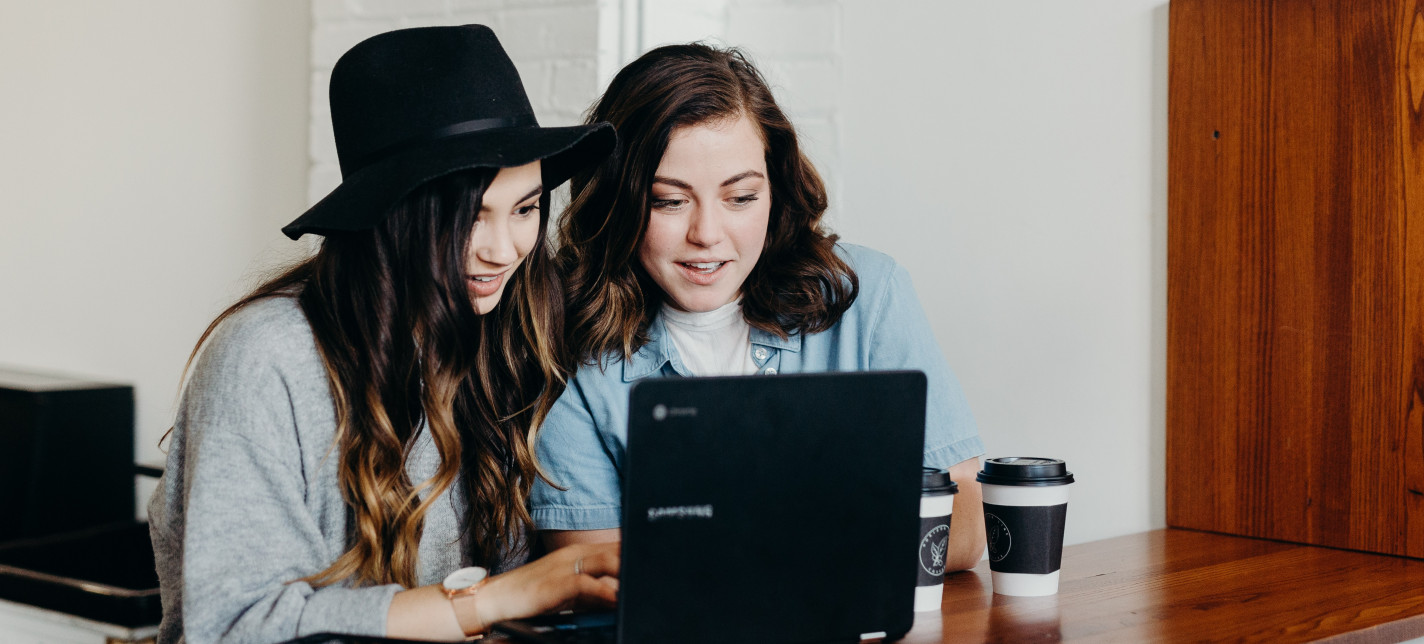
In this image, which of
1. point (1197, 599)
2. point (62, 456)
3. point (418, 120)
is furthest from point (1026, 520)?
point (62, 456)

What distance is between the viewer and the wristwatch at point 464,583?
0.99 meters

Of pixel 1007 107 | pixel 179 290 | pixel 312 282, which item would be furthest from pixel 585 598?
pixel 179 290

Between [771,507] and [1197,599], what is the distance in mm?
527

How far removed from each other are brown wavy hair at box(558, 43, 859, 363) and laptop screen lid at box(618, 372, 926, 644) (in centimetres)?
55

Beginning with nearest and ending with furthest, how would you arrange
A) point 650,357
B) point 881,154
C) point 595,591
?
point 595,591
point 650,357
point 881,154

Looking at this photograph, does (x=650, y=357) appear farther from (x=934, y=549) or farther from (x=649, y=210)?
(x=934, y=549)

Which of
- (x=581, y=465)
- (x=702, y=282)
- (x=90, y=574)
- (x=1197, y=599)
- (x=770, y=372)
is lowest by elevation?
(x=90, y=574)

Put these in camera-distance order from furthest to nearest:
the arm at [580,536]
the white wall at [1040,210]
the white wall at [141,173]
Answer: the white wall at [141,173] < the white wall at [1040,210] < the arm at [580,536]

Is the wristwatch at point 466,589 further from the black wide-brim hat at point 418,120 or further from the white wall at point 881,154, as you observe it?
the white wall at point 881,154

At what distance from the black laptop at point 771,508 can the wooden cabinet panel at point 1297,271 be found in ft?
2.61

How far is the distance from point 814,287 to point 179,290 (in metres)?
1.52

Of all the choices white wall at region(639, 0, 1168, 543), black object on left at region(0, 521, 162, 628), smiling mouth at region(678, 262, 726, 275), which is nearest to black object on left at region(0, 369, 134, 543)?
black object on left at region(0, 521, 162, 628)

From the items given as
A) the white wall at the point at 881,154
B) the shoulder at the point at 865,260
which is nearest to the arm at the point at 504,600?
the shoulder at the point at 865,260

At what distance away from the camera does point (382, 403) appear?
1120mm
